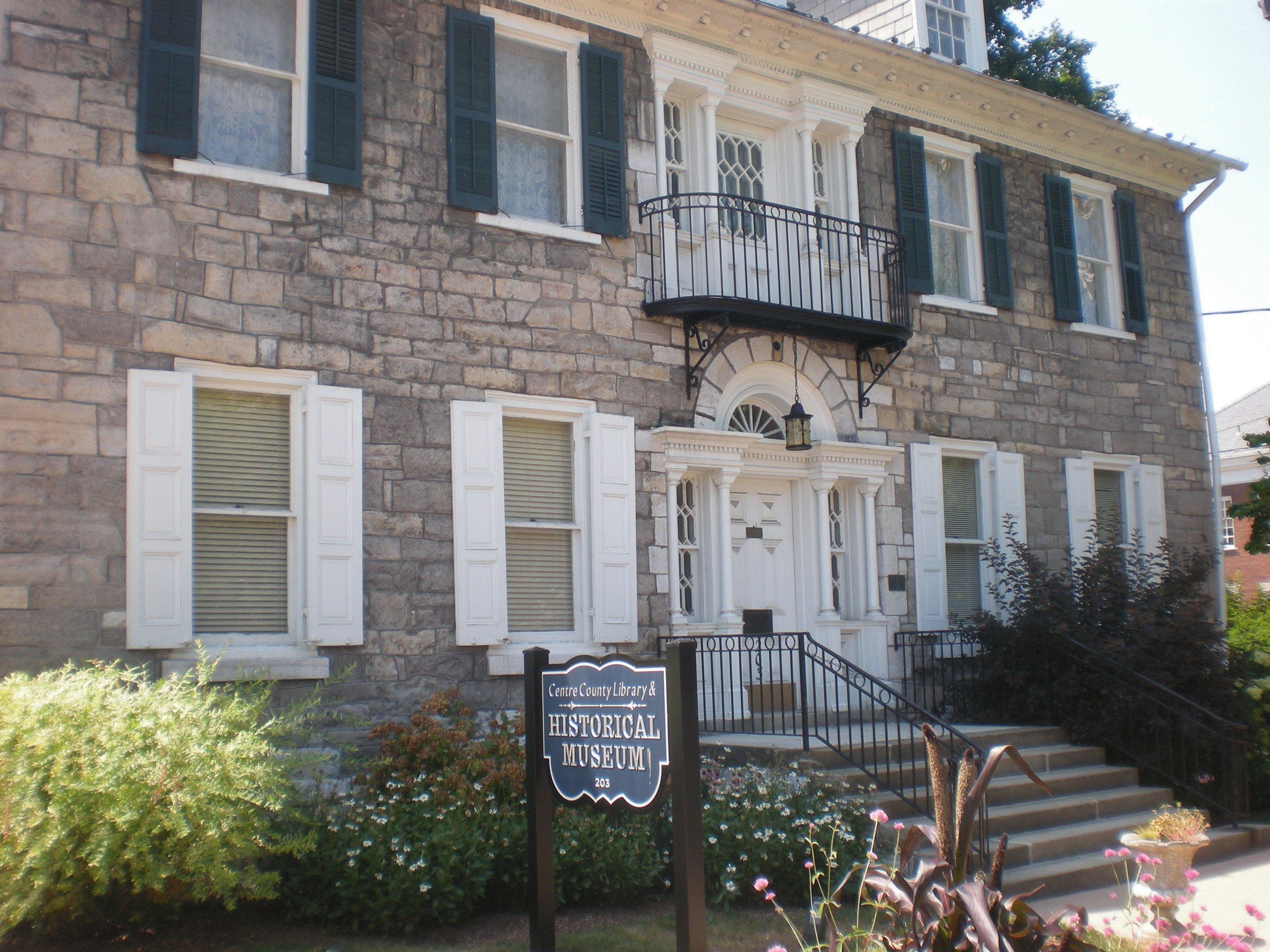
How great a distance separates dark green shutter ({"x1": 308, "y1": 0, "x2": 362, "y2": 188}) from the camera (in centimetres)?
877

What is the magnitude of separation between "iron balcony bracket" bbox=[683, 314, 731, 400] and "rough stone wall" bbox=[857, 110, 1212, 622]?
2.21m

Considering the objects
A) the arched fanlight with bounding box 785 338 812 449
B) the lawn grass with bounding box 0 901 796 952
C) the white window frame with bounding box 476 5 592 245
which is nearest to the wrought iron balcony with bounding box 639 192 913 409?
the white window frame with bounding box 476 5 592 245

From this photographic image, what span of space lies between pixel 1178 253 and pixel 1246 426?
13993 mm

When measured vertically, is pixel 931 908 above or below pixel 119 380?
below

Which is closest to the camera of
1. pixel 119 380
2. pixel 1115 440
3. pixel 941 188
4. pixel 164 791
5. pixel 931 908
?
pixel 931 908

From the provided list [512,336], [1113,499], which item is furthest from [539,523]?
[1113,499]

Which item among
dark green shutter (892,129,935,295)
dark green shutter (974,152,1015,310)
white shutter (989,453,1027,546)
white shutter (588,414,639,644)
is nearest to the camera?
white shutter (588,414,639,644)

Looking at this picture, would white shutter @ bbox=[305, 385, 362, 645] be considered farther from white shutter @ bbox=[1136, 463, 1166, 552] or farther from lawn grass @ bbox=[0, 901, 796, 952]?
white shutter @ bbox=[1136, 463, 1166, 552]

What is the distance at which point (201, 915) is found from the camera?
6727mm

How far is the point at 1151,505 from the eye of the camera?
14.0 meters

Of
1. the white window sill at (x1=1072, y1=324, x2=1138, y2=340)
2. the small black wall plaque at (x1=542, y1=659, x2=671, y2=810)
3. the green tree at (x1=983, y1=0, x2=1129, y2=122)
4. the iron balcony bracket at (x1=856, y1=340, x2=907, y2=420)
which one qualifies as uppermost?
the green tree at (x1=983, y1=0, x2=1129, y2=122)

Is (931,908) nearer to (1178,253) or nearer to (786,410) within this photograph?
(786,410)

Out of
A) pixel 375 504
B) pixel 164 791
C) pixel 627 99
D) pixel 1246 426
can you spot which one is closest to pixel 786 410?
pixel 627 99

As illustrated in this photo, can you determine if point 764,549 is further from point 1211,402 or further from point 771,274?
point 1211,402
